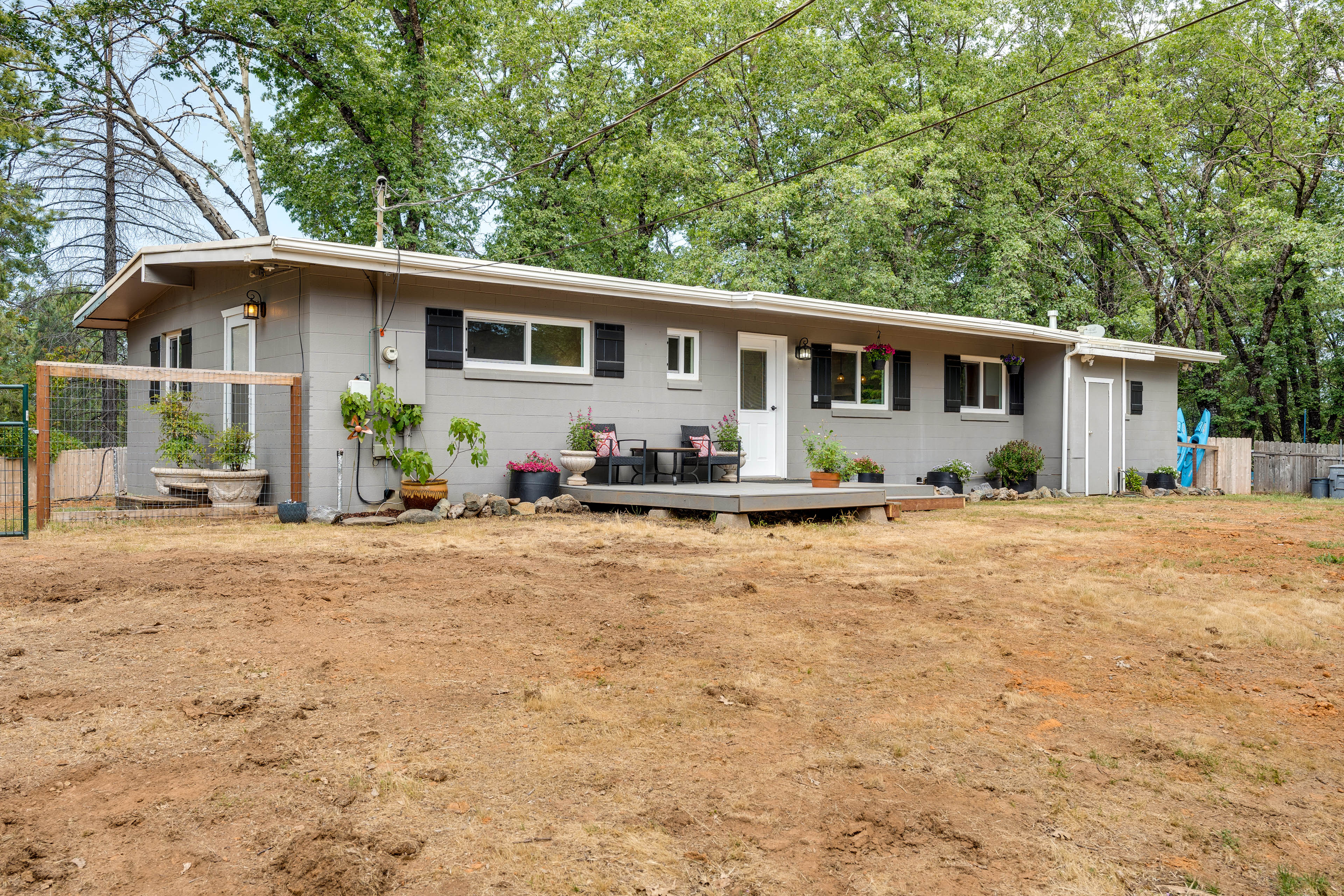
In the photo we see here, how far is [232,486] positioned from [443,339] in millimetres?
2508

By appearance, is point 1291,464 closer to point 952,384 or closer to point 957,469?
point 952,384

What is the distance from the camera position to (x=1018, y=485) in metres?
13.3

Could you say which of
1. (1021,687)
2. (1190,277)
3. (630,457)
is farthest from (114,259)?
(1190,277)

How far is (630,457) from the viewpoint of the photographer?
9.86 metres

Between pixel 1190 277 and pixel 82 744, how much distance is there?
849 inches

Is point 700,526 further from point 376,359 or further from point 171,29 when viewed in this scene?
point 171,29

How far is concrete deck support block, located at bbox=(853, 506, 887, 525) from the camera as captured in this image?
923 centimetres

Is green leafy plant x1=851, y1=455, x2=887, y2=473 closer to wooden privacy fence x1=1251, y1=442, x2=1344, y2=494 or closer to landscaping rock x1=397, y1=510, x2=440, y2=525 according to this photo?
landscaping rock x1=397, y1=510, x2=440, y2=525

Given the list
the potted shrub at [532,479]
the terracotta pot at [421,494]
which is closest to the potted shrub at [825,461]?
the potted shrub at [532,479]

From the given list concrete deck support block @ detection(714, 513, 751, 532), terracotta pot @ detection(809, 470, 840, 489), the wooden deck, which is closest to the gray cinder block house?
the wooden deck

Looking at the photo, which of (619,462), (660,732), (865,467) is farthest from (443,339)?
(660,732)

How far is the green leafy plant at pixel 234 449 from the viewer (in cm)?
880

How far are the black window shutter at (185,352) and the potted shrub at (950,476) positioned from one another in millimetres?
9924

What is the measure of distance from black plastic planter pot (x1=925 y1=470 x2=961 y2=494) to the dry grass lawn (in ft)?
23.6
